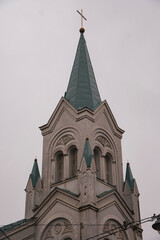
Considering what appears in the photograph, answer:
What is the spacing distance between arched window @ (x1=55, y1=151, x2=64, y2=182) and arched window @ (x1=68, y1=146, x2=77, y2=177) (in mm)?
882

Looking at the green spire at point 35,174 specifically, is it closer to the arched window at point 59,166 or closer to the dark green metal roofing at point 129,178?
the arched window at point 59,166

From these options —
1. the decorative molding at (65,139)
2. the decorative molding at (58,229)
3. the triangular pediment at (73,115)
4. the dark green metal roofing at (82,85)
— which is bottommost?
the decorative molding at (58,229)

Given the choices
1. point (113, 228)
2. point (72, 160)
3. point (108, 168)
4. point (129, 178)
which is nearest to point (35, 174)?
point (72, 160)

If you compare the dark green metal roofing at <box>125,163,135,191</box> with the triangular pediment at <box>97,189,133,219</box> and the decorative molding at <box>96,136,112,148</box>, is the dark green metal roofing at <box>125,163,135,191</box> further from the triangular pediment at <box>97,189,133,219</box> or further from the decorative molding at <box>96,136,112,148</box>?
the decorative molding at <box>96,136,112,148</box>

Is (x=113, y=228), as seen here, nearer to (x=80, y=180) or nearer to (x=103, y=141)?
(x=80, y=180)

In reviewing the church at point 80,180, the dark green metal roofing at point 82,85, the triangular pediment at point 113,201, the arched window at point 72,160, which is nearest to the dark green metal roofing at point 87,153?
the church at point 80,180

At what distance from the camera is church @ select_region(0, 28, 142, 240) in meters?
30.3

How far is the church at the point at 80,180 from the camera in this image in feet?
99.5

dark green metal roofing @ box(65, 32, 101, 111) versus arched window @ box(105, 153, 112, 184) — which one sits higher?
dark green metal roofing @ box(65, 32, 101, 111)

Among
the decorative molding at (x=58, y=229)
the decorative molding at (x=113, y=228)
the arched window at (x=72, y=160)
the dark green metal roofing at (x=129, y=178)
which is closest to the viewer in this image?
the decorative molding at (x=58, y=229)

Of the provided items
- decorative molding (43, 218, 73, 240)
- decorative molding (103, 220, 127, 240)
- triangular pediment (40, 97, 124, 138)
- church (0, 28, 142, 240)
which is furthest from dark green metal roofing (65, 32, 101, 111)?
decorative molding (43, 218, 73, 240)

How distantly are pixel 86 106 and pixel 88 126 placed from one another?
1943 mm

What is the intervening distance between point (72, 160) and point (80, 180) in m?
3.71

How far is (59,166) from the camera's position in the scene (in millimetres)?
35594
